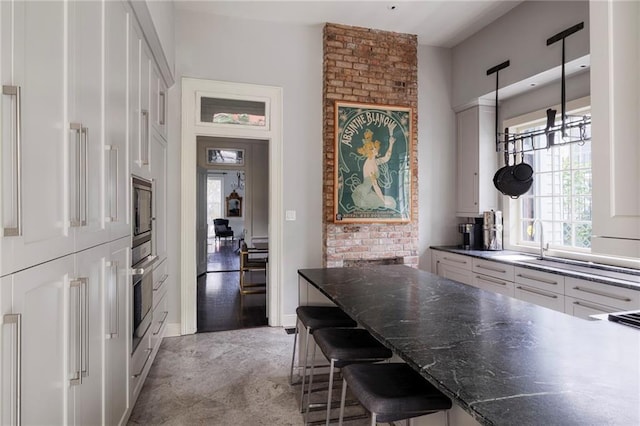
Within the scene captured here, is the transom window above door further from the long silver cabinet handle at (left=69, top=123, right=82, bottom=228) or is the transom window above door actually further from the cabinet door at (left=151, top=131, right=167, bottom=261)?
the long silver cabinet handle at (left=69, top=123, right=82, bottom=228)

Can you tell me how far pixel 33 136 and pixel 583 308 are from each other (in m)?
3.45

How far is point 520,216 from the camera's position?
14.0 feet

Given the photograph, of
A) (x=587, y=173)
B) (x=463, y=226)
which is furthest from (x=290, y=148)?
(x=587, y=173)

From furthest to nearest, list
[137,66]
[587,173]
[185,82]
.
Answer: [185,82] < [587,173] < [137,66]

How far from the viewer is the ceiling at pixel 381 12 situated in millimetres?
3734

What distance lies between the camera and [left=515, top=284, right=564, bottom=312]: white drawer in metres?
2.98

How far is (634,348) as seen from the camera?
1290 millimetres

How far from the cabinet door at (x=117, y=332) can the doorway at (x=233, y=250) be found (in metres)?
2.02

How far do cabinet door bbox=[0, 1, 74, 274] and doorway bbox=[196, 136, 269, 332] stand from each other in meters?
3.10

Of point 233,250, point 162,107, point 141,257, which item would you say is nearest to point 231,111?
point 162,107

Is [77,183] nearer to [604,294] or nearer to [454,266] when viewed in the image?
[604,294]

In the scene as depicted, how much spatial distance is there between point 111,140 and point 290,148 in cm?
253

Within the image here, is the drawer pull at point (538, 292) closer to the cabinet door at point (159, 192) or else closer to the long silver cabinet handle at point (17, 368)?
the cabinet door at point (159, 192)

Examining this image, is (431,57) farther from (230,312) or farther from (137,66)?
(230,312)
